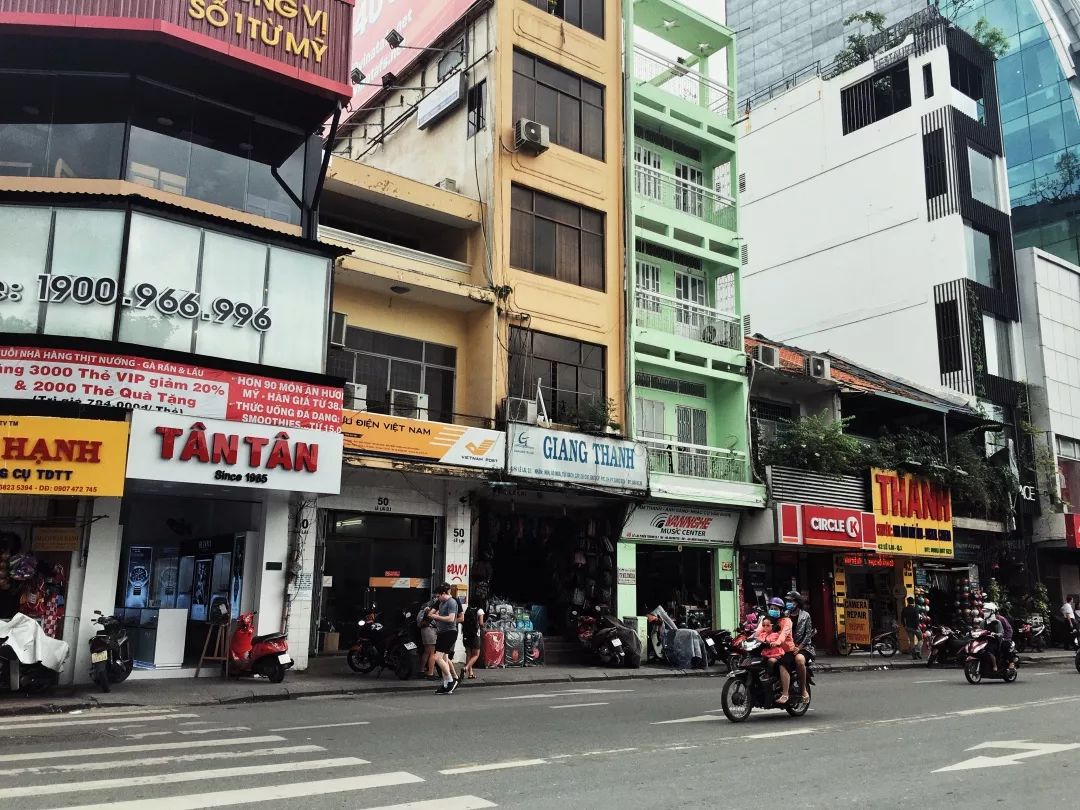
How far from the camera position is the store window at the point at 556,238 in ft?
74.6

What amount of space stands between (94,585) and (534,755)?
9660 mm

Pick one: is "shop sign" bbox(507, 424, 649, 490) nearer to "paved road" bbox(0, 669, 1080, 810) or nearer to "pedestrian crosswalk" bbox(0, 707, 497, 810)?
"paved road" bbox(0, 669, 1080, 810)

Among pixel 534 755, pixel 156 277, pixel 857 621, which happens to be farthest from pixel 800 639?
pixel 857 621

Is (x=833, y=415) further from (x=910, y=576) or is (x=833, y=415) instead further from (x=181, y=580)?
→ (x=181, y=580)

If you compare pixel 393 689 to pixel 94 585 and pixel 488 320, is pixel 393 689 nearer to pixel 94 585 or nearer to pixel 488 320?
pixel 94 585

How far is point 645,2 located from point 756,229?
17.6 m

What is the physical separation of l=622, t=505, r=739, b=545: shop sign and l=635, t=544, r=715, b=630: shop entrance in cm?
49

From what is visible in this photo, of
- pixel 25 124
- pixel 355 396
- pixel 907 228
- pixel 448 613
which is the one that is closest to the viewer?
pixel 448 613

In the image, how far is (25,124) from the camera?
1639cm

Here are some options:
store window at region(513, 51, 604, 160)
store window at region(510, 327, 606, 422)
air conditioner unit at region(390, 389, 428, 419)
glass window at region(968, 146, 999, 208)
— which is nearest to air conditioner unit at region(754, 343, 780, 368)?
store window at region(510, 327, 606, 422)

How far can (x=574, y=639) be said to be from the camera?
22.2 m

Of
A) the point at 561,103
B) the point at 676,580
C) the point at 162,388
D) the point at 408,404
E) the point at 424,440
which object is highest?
the point at 561,103

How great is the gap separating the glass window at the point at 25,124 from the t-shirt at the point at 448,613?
397 inches

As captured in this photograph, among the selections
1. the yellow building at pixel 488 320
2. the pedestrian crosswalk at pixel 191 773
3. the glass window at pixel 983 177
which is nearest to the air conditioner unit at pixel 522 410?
the yellow building at pixel 488 320
